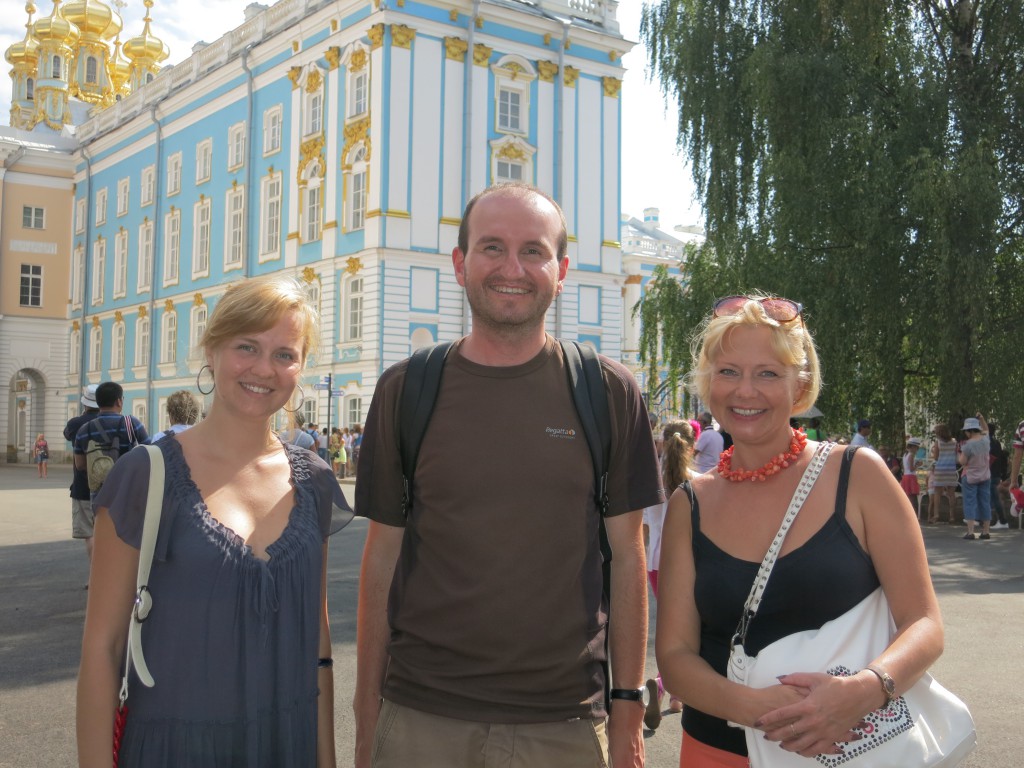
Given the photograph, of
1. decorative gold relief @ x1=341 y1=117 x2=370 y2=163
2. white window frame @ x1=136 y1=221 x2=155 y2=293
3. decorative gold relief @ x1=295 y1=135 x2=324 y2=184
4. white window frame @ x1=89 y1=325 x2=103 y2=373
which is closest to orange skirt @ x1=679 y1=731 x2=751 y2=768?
decorative gold relief @ x1=341 y1=117 x2=370 y2=163

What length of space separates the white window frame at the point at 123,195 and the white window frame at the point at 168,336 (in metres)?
6.71

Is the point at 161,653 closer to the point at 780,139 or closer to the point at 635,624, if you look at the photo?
the point at 635,624

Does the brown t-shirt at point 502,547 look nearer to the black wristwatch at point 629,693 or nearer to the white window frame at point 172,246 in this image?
the black wristwatch at point 629,693

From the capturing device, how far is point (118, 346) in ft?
160

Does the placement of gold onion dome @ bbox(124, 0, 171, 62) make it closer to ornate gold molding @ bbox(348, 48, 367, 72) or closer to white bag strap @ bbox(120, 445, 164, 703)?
ornate gold molding @ bbox(348, 48, 367, 72)

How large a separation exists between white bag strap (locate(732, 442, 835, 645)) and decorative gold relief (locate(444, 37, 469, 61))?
107 ft

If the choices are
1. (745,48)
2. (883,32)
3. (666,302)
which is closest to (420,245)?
(666,302)

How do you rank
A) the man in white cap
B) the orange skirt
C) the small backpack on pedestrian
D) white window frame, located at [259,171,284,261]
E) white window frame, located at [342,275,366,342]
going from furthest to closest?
1. white window frame, located at [259,171,284,261]
2. white window frame, located at [342,275,366,342]
3. the man in white cap
4. the small backpack on pedestrian
5. the orange skirt

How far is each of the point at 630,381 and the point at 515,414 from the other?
1.18 feet

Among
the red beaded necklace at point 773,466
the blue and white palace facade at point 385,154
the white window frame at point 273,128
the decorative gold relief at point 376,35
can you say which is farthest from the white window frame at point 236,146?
the red beaded necklace at point 773,466

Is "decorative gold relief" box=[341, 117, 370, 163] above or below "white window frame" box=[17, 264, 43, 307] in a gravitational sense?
above

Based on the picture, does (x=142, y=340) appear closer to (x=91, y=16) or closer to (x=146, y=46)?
(x=146, y=46)

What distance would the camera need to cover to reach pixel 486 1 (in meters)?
34.1

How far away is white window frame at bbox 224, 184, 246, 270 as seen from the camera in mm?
39562
